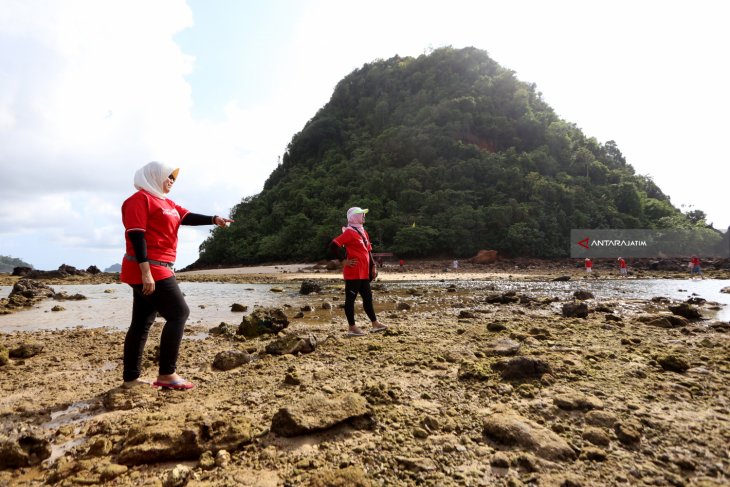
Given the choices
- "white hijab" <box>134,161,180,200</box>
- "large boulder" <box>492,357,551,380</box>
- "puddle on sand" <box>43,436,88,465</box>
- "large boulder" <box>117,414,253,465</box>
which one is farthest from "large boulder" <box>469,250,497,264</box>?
"puddle on sand" <box>43,436,88,465</box>

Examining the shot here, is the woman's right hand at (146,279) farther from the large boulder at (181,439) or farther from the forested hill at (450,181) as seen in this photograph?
the forested hill at (450,181)

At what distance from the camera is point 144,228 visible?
10.5 feet

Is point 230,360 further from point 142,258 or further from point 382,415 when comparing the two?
point 382,415

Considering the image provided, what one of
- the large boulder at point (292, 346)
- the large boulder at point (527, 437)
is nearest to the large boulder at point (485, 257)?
the large boulder at point (292, 346)

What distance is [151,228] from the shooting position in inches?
133

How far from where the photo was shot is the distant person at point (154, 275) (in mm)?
3281

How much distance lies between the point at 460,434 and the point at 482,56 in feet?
255

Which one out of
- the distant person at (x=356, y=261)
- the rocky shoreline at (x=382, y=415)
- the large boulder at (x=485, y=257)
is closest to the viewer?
the rocky shoreline at (x=382, y=415)

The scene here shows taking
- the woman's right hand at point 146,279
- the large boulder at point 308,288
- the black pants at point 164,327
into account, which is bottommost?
the large boulder at point 308,288

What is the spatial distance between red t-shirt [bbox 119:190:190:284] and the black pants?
134 mm

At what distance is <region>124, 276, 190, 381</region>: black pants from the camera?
11.0ft

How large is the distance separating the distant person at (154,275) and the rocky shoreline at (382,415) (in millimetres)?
264

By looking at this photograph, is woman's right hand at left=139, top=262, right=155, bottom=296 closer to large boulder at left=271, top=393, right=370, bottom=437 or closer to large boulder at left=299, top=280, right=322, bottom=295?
large boulder at left=271, top=393, right=370, bottom=437

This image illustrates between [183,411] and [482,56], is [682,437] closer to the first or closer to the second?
[183,411]
